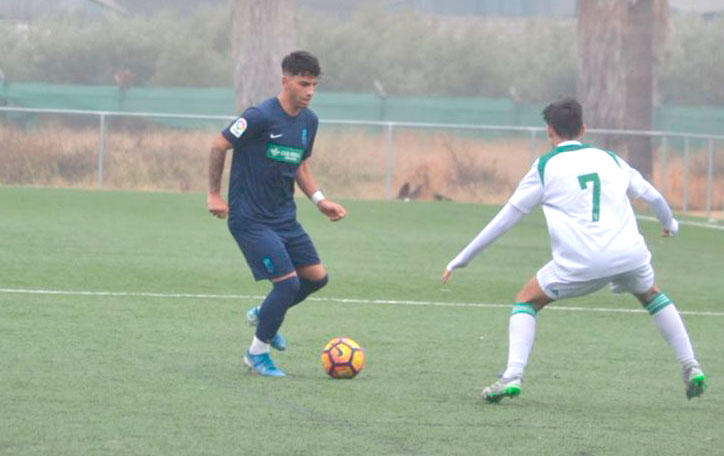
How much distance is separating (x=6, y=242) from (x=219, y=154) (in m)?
8.87

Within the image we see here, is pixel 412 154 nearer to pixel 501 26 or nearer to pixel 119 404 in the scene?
pixel 119 404

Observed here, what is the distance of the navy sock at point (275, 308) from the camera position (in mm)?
8883

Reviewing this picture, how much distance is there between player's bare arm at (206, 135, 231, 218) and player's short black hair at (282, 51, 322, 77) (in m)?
0.55

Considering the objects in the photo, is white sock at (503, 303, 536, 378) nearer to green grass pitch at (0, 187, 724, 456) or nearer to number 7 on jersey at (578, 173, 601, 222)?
green grass pitch at (0, 187, 724, 456)

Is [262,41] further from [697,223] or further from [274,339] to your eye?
[274,339]

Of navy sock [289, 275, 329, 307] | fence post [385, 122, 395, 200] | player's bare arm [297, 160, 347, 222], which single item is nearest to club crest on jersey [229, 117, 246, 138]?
player's bare arm [297, 160, 347, 222]

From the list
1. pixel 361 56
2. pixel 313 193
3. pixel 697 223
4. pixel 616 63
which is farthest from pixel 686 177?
pixel 361 56

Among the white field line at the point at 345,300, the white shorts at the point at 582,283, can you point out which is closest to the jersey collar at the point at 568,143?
the white shorts at the point at 582,283

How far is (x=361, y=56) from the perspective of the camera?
49344 millimetres

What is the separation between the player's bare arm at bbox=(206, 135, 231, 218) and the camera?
28.9ft

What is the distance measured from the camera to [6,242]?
1714cm

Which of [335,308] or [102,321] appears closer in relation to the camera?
[102,321]

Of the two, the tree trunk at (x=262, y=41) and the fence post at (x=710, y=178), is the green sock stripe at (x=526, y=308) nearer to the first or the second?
the fence post at (x=710, y=178)

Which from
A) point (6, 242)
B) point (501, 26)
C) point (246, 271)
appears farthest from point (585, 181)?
point (501, 26)
